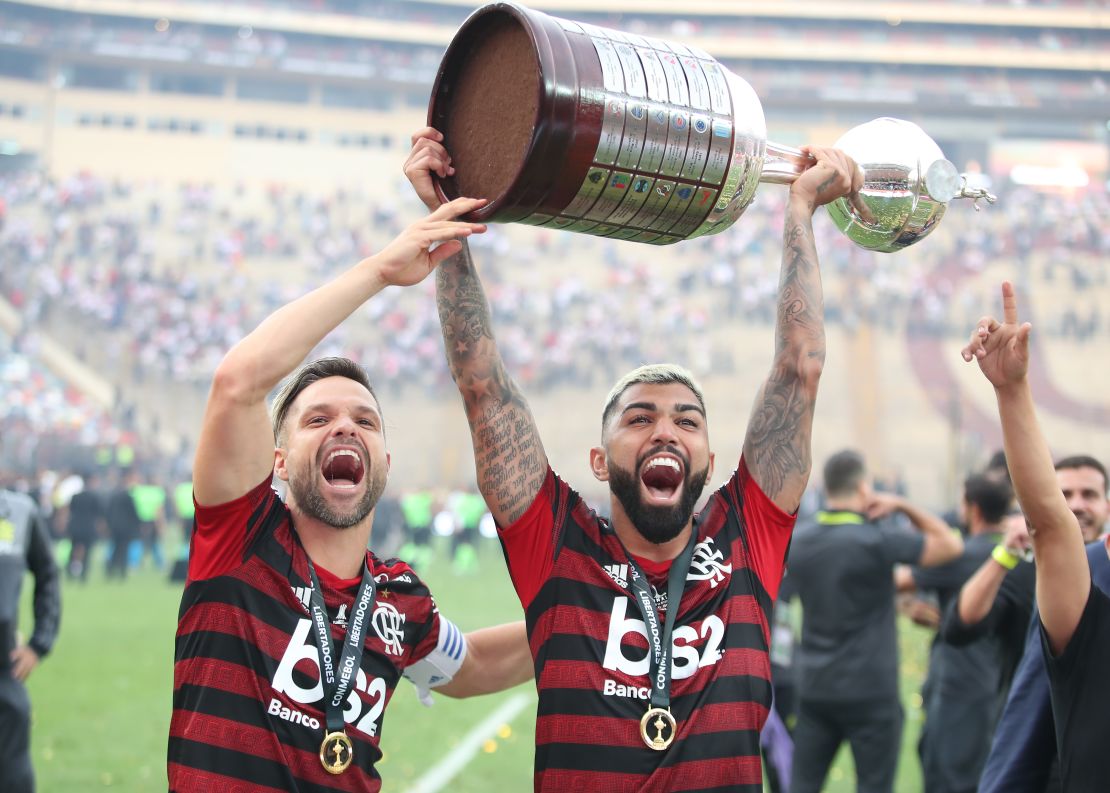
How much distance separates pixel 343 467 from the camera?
271 centimetres

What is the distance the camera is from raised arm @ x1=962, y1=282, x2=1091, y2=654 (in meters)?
2.59

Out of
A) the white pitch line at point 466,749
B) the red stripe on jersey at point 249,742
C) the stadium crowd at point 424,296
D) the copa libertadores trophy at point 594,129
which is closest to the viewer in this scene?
the copa libertadores trophy at point 594,129

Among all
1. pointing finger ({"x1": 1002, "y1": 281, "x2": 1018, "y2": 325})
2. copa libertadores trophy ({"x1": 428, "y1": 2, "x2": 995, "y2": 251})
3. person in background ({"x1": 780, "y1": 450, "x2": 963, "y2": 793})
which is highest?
copa libertadores trophy ({"x1": 428, "y1": 2, "x2": 995, "y2": 251})

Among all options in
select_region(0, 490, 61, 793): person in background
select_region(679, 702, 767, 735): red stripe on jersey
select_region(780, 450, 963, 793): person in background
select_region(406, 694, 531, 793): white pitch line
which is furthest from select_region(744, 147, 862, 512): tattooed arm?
select_region(406, 694, 531, 793): white pitch line

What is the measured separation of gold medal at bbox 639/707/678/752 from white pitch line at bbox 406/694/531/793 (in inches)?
179

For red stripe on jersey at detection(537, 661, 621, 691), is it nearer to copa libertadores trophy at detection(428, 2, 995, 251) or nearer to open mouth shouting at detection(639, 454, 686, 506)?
open mouth shouting at detection(639, 454, 686, 506)

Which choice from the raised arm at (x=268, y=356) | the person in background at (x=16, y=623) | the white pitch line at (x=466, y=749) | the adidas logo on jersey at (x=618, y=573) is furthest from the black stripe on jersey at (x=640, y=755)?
the white pitch line at (x=466, y=749)

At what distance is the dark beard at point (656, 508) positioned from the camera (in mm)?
2752

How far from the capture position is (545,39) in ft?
7.55

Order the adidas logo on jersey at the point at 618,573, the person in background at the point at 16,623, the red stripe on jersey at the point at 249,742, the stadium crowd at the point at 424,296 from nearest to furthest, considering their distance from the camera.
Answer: the red stripe on jersey at the point at 249,742 → the adidas logo on jersey at the point at 618,573 → the person in background at the point at 16,623 → the stadium crowd at the point at 424,296

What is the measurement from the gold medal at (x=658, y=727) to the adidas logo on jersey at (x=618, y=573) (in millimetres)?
307

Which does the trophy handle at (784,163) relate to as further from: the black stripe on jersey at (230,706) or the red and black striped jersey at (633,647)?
the black stripe on jersey at (230,706)

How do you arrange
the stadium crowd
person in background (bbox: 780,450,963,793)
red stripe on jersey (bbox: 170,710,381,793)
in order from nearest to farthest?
red stripe on jersey (bbox: 170,710,381,793) < person in background (bbox: 780,450,963,793) < the stadium crowd

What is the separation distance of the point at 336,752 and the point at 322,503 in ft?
1.80
